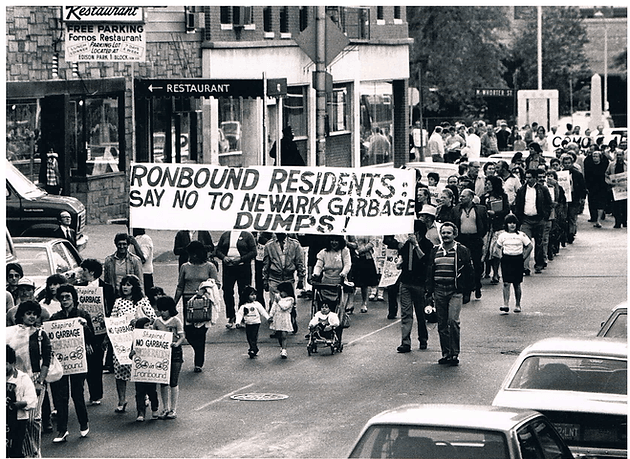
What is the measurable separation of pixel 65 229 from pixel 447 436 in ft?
53.0

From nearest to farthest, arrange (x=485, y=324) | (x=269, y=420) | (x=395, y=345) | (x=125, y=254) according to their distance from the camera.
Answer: (x=269, y=420) → (x=125, y=254) → (x=395, y=345) → (x=485, y=324)

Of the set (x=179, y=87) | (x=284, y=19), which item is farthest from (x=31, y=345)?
(x=284, y=19)

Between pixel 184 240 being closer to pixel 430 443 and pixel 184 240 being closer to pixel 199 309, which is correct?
pixel 199 309

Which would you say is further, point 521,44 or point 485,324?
point 521,44

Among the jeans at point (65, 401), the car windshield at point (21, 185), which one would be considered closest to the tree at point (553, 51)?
the car windshield at point (21, 185)

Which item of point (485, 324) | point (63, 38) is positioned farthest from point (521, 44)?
point (485, 324)

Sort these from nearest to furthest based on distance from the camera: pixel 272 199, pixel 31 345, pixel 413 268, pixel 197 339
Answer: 1. pixel 31 345
2. pixel 197 339
3. pixel 413 268
4. pixel 272 199

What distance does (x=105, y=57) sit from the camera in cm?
3070

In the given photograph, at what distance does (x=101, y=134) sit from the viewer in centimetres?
3481

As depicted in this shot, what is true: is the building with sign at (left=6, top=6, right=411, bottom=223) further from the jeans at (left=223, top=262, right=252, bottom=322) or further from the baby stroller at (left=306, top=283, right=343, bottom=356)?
the baby stroller at (left=306, top=283, right=343, bottom=356)

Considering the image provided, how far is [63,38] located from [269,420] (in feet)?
62.8

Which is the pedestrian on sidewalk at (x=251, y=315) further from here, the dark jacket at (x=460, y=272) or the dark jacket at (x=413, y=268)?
the dark jacket at (x=460, y=272)

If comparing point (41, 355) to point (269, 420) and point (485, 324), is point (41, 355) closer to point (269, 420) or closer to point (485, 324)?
point (269, 420)

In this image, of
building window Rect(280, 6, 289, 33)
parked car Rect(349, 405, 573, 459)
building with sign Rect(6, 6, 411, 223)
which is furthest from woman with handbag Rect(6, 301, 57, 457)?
building window Rect(280, 6, 289, 33)
